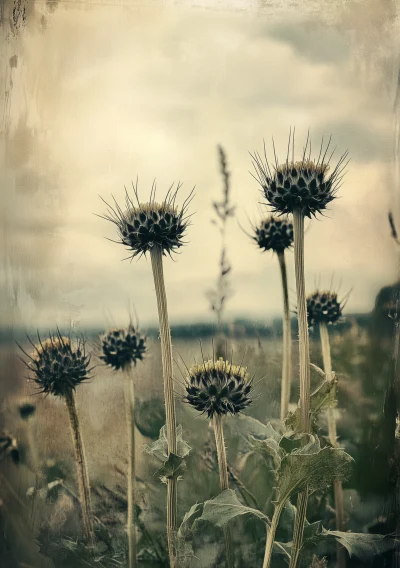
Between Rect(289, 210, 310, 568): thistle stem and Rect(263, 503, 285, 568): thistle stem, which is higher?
Rect(289, 210, 310, 568): thistle stem

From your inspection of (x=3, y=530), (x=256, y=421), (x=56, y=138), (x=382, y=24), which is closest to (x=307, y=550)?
(x=256, y=421)

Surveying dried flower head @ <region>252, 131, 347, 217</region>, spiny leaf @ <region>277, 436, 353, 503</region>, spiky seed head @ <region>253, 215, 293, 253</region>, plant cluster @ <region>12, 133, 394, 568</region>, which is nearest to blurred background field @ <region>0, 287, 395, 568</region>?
plant cluster @ <region>12, 133, 394, 568</region>

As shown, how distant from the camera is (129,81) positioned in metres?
2.21

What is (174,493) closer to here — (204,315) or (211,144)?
(204,315)

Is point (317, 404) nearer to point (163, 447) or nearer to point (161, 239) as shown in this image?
point (163, 447)

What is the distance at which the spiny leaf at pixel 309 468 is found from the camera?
210 centimetres

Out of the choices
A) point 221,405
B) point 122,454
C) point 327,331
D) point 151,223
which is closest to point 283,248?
point 327,331

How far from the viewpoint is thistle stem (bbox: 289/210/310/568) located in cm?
220

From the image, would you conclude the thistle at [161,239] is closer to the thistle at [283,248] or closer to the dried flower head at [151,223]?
the dried flower head at [151,223]

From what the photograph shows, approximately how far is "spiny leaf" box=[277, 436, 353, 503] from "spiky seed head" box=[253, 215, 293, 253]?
0.63 meters

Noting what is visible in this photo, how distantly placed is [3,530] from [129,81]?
60.9 inches

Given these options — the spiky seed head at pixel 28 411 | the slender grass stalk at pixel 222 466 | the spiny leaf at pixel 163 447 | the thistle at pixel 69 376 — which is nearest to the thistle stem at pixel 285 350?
the slender grass stalk at pixel 222 466

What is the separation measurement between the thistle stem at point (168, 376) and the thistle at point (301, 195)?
1.33 ft

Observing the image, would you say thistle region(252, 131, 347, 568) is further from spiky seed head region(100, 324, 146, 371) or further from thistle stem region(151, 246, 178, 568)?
spiky seed head region(100, 324, 146, 371)
